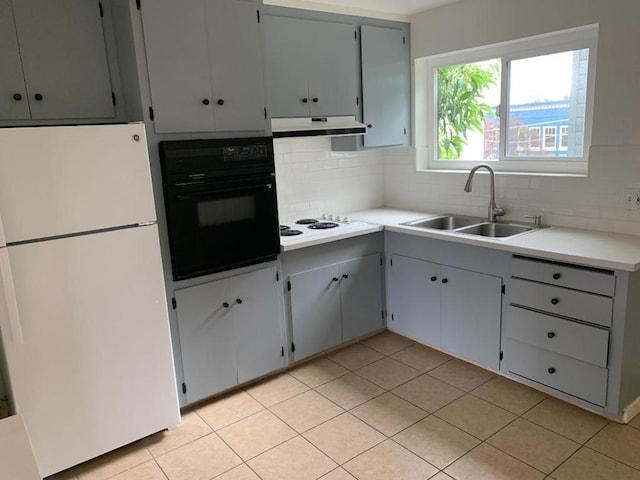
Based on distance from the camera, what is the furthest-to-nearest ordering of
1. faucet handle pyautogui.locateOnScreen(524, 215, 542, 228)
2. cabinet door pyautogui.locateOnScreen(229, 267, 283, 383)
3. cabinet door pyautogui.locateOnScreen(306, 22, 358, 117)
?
1. cabinet door pyautogui.locateOnScreen(306, 22, 358, 117)
2. faucet handle pyautogui.locateOnScreen(524, 215, 542, 228)
3. cabinet door pyautogui.locateOnScreen(229, 267, 283, 383)

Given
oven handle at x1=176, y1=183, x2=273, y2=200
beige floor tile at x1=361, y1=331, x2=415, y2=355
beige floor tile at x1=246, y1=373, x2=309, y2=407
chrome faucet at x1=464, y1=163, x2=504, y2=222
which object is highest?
oven handle at x1=176, y1=183, x2=273, y2=200

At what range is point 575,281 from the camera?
2438 mm

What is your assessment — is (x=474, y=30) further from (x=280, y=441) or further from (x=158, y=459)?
(x=158, y=459)

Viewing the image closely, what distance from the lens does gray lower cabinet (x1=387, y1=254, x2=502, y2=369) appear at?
2.89 meters

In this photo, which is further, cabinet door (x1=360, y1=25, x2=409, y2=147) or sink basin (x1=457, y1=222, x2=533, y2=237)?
cabinet door (x1=360, y1=25, x2=409, y2=147)

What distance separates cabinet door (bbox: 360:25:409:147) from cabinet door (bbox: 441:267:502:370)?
1164 mm

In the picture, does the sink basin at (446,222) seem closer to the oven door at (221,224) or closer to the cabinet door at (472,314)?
the cabinet door at (472,314)

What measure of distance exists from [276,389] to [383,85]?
2.26 metres

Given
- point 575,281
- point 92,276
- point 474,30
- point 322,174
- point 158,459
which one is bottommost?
point 158,459

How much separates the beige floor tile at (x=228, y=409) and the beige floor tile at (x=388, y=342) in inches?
39.6

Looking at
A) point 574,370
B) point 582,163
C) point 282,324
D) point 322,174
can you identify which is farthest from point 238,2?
point 574,370

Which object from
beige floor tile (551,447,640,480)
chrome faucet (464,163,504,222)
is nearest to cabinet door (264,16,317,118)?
chrome faucet (464,163,504,222)

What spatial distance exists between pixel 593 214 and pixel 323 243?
1.61 m

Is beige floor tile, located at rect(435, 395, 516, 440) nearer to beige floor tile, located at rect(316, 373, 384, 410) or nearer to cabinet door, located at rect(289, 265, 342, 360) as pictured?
beige floor tile, located at rect(316, 373, 384, 410)
